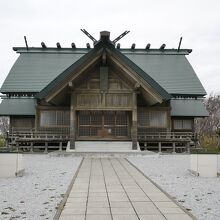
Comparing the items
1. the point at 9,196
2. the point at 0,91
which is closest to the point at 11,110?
the point at 0,91

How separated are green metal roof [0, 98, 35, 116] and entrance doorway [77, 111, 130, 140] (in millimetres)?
4103

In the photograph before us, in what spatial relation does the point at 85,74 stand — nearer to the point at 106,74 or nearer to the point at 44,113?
the point at 106,74

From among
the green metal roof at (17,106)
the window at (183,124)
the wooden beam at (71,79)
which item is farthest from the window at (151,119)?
the green metal roof at (17,106)

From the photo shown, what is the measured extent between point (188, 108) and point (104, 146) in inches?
293

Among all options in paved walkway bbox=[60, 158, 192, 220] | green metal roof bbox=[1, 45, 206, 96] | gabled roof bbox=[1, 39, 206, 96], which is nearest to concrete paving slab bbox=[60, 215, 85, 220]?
paved walkway bbox=[60, 158, 192, 220]

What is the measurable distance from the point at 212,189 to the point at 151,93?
11306mm

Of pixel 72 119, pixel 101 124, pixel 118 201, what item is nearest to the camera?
pixel 118 201

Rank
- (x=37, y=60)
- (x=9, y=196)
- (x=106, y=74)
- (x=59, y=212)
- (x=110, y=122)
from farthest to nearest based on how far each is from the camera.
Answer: (x=37, y=60), (x=110, y=122), (x=106, y=74), (x=9, y=196), (x=59, y=212)

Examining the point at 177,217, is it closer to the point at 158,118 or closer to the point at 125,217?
the point at 125,217

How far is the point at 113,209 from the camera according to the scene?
633cm

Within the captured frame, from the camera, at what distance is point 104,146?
71.9 feet

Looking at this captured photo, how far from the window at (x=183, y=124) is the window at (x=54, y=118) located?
8001mm

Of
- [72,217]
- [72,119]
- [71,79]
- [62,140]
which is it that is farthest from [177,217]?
[62,140]

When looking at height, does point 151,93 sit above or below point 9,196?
above
